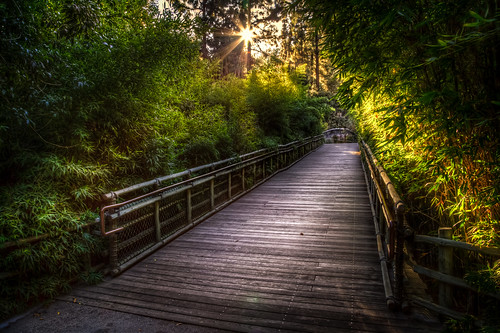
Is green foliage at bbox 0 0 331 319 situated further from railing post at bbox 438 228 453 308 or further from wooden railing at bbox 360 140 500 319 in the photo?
railing post at bbox 438 228 453 308

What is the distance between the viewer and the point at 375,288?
9.61 feet

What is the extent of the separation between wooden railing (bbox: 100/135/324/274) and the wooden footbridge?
0.02 m

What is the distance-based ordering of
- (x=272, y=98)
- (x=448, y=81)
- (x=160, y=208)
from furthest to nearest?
(x=272, y=98) → (x=160, y=208) → (x=448, y=81)

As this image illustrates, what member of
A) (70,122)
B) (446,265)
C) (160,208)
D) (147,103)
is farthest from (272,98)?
(446,265)

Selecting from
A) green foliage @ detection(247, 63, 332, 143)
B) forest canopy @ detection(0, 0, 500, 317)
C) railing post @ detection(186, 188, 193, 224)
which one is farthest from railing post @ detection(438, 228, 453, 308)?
green foliage @ detection(247, 63, 332, 143)

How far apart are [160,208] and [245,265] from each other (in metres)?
1.52

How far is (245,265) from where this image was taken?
355 centimetres

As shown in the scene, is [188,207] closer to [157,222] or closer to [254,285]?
[157,222]

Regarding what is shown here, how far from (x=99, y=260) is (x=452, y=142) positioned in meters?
3.70

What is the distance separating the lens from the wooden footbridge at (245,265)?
255cm

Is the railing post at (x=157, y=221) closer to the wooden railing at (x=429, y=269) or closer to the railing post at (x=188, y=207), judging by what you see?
the railing post at (x=188, y=207)

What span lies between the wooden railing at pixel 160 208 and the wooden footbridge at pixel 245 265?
0.02m

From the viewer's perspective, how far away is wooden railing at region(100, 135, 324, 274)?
3.37m

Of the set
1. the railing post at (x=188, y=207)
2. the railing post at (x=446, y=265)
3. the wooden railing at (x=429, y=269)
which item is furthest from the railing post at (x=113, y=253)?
the railing post at (x=446, y=265)
